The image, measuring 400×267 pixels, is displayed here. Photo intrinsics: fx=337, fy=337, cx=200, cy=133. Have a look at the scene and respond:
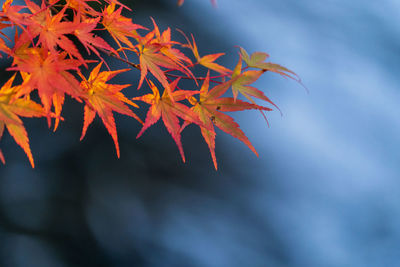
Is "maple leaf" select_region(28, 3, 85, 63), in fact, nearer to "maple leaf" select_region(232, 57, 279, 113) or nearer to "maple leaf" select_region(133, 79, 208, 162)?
"maple leaf" select_region(133, 79, 208, 162)

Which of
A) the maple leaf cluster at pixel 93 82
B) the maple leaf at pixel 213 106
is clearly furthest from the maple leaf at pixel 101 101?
the maple leaf at pixel 213 106

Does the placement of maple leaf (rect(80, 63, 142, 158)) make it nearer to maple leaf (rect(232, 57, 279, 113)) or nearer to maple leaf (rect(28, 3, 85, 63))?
maple leaf (rect(28, 3, 85, 63))

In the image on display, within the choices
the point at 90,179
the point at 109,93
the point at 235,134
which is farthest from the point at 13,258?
the point at 235,134

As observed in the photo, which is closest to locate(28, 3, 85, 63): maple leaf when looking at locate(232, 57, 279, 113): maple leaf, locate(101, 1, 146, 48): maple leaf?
locate(101, 1, 146, 48): maple leaf

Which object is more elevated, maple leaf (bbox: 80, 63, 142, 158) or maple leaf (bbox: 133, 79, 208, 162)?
maple leaf (bbox: 133, 79, 208, 162)

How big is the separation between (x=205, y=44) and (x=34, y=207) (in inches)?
67.0

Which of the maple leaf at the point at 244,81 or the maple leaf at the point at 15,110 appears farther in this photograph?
the maple leaf at the point at 244,81

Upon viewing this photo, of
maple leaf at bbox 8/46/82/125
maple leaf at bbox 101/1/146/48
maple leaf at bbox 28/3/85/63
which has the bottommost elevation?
maple leaf at bbox 8/46/82/125

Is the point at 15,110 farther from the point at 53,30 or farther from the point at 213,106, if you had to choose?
the point at 213,106

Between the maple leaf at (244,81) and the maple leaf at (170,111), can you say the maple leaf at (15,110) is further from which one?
the maple leaf at (244,81)

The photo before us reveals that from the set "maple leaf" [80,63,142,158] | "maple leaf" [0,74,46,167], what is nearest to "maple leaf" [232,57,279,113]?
"maple leaf" [80,63,142,158]

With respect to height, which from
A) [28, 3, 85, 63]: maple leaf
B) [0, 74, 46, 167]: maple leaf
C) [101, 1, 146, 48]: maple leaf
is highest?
[101, 1, 146, 48]: maple leaf

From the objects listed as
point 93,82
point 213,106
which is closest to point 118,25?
point 93,82

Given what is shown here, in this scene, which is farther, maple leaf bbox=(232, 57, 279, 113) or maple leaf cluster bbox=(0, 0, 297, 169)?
maple leaf bbox=(232, 57, 279, 113)
